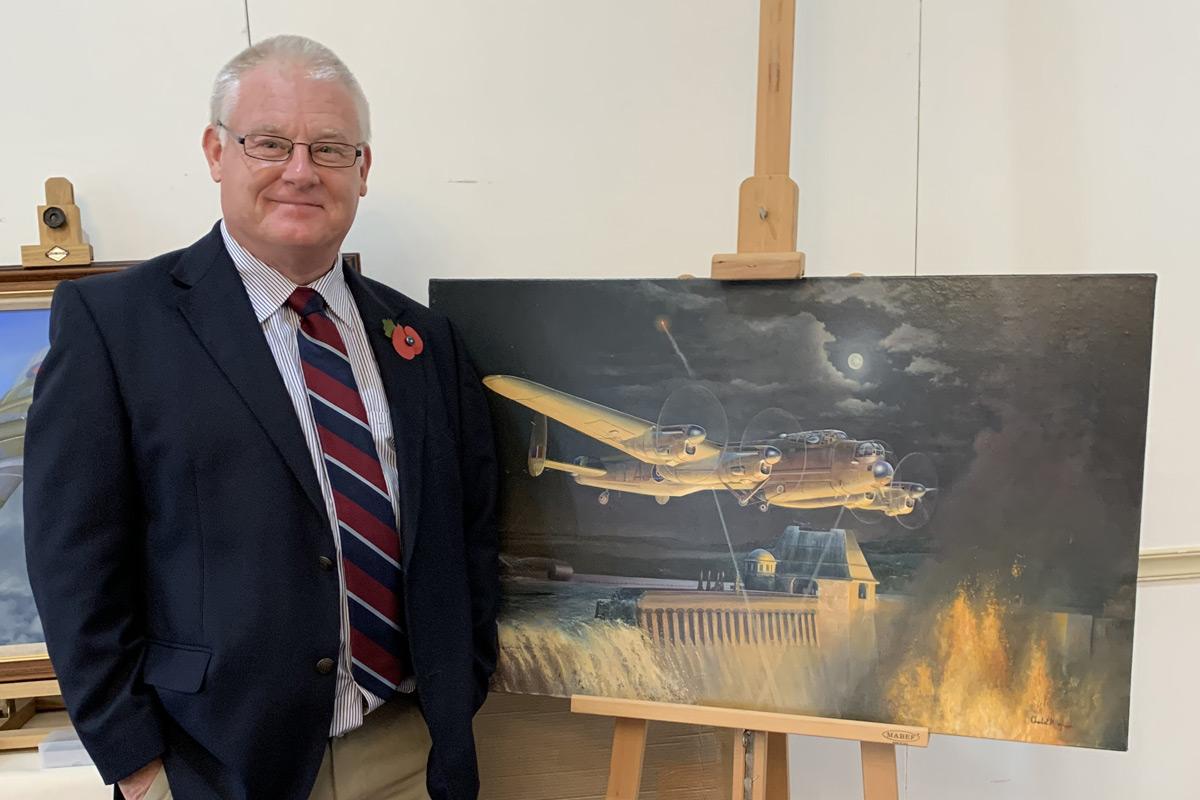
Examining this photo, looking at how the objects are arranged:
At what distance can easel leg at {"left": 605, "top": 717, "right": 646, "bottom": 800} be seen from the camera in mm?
1414

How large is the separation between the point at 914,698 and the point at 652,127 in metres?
1.15

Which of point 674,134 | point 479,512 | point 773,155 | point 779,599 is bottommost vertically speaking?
point 779,599

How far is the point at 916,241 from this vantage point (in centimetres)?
166

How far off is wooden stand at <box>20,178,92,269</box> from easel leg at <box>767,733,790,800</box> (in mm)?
1554

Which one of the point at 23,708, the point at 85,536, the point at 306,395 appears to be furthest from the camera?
the point at 23,708

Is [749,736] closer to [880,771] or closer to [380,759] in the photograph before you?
[880,771]

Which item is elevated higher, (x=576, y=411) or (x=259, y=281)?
→ (x=259, y=281)

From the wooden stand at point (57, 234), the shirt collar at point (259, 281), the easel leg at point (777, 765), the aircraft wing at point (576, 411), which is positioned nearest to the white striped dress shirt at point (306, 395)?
the shirt collar at point (259, 281)

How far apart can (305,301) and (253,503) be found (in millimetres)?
312

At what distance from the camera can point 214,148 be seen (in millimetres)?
1206

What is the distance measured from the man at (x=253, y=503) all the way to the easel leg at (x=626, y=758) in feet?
0.88

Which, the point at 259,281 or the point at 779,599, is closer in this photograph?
the point at 259,281
